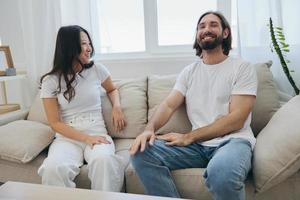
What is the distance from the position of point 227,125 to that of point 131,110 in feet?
2.23

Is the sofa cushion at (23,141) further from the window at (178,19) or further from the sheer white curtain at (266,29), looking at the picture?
the sheer white curtain at (266,29)

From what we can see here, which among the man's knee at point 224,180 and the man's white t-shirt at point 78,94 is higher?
the man's white t-shirt at point 78,94

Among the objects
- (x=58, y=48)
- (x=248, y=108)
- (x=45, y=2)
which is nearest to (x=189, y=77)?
(x=248, y=108)

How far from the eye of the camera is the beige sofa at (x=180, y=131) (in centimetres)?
122

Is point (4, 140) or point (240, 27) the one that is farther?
point (240, 27)

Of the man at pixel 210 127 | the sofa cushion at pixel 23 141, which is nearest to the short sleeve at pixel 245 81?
the man at pixel 210 127

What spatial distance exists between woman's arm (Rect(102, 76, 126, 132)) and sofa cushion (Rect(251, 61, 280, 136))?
0.82 metres

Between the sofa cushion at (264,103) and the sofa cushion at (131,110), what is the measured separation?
70 cm

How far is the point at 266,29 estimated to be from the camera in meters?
1.96

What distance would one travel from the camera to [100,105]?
1.84m

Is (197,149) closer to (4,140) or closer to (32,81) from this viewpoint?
(4,140)

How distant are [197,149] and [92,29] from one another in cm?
147

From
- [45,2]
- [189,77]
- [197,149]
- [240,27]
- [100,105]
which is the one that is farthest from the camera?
[45,2]

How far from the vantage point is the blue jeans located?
3.82 ft
